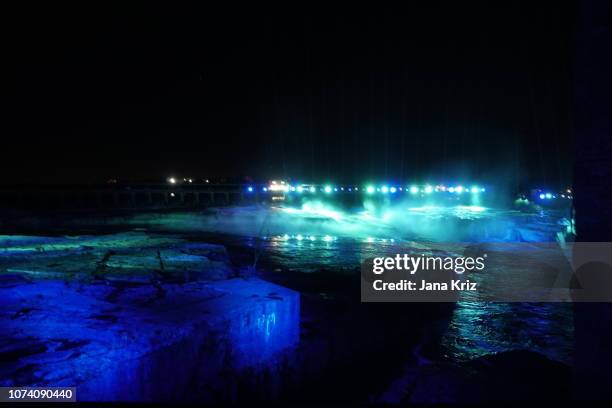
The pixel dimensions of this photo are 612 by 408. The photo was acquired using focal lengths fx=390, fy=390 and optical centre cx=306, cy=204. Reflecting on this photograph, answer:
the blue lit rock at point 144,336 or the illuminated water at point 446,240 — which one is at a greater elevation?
the blue lit rock at point 144,336

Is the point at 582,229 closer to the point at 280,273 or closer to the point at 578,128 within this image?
the point at 578,128

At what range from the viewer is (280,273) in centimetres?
1062

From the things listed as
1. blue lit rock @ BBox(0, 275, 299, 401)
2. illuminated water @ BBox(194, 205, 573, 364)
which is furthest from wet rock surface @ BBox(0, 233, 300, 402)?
illuminated water @ BBox(194, 205, 573, 364)

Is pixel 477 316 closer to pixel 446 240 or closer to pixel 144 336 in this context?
pixel 144 336

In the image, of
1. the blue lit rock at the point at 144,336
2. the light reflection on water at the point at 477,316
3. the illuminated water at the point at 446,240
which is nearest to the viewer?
the blue lit rock at the point at 144,336

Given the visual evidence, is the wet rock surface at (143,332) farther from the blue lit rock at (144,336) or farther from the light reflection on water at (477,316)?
the light reflection on water at (477,316)

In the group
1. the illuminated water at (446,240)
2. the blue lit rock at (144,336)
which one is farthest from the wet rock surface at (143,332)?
the illuminated water at (446,240)

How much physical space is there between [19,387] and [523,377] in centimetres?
524

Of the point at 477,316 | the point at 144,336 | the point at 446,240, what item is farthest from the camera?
the point at 446,240

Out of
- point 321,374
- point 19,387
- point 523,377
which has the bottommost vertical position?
point 321,374

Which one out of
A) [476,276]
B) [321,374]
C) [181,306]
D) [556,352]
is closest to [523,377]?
[556,352]

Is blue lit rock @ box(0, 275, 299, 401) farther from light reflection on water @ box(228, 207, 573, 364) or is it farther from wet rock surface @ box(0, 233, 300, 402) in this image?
light reflection on water @ box(228, 207, 573, 364)

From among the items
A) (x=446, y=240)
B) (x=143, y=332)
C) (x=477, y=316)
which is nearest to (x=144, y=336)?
(x=143, y=332)

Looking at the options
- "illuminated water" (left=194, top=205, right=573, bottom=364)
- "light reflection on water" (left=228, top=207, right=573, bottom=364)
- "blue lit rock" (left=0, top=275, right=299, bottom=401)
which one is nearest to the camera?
"blue lit rock" (left=0, top=275, right=299, bottom=401)
